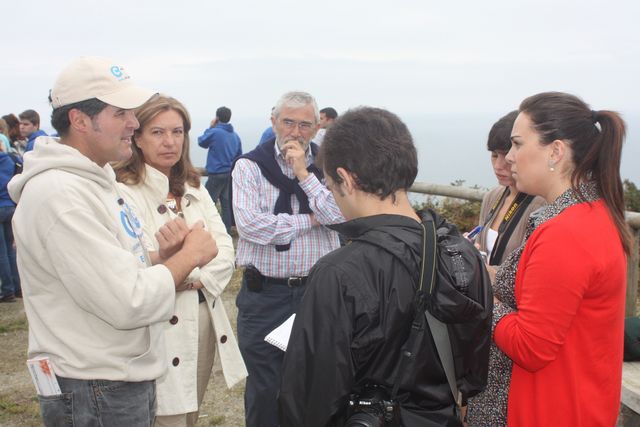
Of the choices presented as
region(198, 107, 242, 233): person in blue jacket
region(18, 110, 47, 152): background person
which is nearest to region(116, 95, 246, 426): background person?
Answer: region(18, 110, 47, 152): background person

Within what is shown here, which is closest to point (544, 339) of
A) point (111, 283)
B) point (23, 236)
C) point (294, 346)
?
point (294, 346)

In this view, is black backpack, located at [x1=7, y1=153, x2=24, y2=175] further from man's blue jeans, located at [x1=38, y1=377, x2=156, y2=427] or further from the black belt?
man's blue jeans, located at [x1=38, y1=377, x2=156, y2=427]

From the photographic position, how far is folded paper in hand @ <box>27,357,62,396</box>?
82.9 inches

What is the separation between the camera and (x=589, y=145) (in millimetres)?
2326

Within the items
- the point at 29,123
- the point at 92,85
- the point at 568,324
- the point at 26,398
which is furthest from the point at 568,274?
the point at 29,123

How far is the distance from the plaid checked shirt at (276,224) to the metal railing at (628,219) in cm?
187

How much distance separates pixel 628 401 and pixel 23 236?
301cm

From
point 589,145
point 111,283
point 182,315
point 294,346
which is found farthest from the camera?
point 182,315

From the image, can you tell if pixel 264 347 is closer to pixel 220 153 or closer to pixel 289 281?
pixel 289 281

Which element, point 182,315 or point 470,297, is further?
point 182,315

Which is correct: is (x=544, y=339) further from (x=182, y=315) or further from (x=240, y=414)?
(x=240, y=414)

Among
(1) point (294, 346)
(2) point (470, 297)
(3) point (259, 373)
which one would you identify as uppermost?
(2) point (470, 297)

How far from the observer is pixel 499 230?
321 cm

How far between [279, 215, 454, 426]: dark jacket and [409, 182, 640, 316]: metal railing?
7.82 feet
